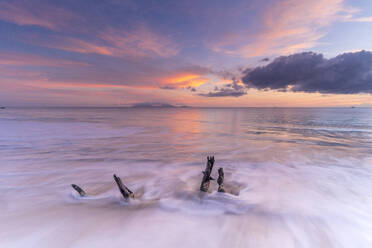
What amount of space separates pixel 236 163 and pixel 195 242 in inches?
186

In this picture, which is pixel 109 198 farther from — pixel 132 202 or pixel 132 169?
pixel 132 169

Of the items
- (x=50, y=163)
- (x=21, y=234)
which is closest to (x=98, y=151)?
(x=50, y=163)

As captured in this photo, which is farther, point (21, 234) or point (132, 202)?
point (132, 202)

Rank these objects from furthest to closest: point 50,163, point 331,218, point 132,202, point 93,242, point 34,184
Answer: point 50,163 < point 34,184 < point 132,202 < point 331,218 < point 93,242

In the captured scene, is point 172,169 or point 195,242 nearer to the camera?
point 195,242

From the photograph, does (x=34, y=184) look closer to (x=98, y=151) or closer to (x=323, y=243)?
(x=98, y=151)

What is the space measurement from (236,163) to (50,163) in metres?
7.42

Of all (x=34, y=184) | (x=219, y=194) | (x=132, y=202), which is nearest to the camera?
(x=132, y=202)

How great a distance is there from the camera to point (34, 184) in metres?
4.69

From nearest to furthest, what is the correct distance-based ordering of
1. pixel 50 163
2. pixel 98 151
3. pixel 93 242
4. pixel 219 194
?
pixel 93 242 → pixel 219 194 → pixel 50 163 → pixel 98 151

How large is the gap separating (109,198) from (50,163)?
443 centimetres

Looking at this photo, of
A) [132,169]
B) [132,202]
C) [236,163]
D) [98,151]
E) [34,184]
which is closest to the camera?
[132,202]

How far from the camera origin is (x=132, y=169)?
6.11 m

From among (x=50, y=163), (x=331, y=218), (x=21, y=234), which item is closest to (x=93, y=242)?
(x=21, y=234)
